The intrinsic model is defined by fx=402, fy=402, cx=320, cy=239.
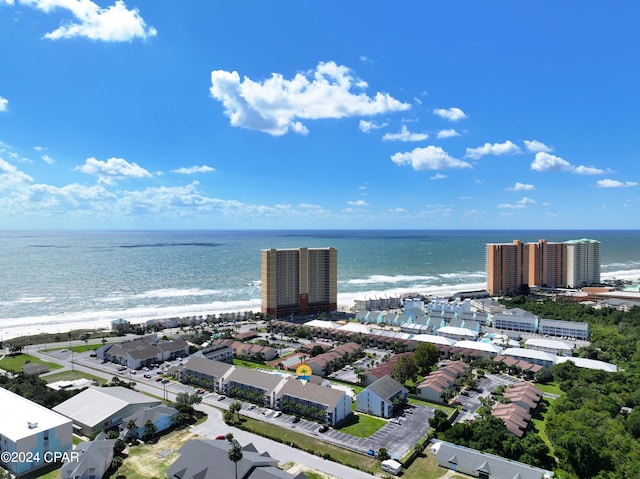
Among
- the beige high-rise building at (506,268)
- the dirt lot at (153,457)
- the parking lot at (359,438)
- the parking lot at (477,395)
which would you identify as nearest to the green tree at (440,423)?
the parking lot at (359,438)

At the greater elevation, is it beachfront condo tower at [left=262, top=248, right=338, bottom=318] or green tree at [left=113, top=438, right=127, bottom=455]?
beachfront condo tower at [left=262, top=248, right=338, bottom=318]

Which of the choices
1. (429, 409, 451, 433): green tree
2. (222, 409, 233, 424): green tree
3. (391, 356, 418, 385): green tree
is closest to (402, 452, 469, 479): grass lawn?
(429, 409, 451, 433): green tree

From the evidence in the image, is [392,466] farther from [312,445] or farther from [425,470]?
[312,445]

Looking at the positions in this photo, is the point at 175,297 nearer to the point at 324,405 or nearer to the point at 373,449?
the point at 324,405

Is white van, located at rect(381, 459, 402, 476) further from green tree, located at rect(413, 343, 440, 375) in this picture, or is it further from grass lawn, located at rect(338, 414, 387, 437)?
green tree, located at rect(413, 343, 440, 375)

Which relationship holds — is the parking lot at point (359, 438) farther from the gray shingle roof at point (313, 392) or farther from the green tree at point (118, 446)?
the green tree at point (118, 446)

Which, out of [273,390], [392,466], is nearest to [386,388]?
[273,390]
